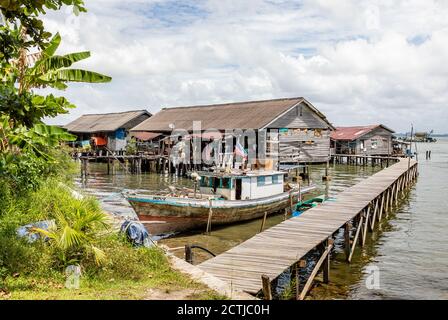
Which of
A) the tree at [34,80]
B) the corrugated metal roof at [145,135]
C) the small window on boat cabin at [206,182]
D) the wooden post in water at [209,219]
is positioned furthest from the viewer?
the corrugated metal roof at [145,135]

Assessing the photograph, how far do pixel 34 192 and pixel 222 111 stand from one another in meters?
28.4

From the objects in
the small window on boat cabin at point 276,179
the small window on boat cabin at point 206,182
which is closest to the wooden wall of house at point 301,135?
the small window on boat cabin at point 276,179

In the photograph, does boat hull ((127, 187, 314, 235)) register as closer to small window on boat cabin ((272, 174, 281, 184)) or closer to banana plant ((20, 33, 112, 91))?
small window on boat cabin ((272, 174, 281, 184))

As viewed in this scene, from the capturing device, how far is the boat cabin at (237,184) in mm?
20484

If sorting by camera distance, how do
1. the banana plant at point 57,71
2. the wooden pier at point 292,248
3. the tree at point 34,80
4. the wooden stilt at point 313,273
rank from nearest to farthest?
the tree at point 34,80 < the banana plant at point 57,71 < the wooden pier at point 292,248 < the wooden stilt at point 313,273

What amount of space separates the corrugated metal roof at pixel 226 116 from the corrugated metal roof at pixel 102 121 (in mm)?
4202

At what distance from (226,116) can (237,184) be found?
1805 centimetres

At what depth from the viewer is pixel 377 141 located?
55.2 meters

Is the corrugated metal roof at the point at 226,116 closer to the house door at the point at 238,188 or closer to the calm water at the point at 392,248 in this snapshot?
the calm water at the point at 392,248

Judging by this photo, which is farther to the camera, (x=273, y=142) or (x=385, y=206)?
(x=273, y=142)

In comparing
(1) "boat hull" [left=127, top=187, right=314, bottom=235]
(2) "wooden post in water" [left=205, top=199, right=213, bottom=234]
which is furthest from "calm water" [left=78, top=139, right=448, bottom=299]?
(1) "boat hull" [left=127, top=187, right=314, bottom=235]

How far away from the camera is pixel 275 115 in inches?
1345
